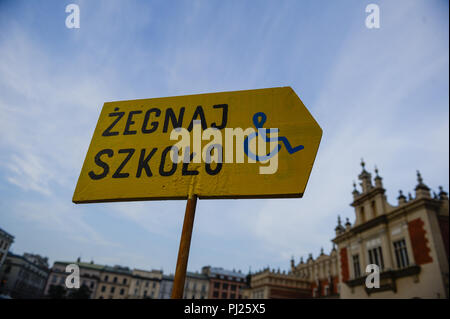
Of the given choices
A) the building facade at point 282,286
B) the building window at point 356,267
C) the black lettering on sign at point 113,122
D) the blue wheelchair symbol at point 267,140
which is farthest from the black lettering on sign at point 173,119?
the building facade at point 282,286

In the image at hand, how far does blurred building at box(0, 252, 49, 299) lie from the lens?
173ft

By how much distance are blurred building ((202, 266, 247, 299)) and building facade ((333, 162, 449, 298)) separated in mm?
47013

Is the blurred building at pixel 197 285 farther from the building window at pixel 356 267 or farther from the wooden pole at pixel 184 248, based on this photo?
the wooden pole at pixel 184 248

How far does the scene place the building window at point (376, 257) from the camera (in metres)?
19.2

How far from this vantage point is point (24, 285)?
5819 cm

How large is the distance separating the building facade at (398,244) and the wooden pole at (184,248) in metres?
18.0

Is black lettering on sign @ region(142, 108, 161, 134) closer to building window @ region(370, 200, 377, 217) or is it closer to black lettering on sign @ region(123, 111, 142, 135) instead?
black lettering on sign @ region(123, 111, 142, 135)

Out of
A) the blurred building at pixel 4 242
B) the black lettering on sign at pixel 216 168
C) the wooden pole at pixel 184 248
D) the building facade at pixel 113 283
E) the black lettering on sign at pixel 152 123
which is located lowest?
the wooden pole at pixel 184 248

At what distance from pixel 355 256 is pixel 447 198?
7.57 metres

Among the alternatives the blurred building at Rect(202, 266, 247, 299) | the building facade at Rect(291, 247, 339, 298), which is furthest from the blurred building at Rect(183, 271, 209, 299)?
the building facade at Rect(291, 247, 339, 298)

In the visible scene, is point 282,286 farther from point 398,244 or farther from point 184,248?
point 184,248

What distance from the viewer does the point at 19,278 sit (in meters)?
55.7

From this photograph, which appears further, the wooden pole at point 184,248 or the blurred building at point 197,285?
the blurred building at point 197,285
